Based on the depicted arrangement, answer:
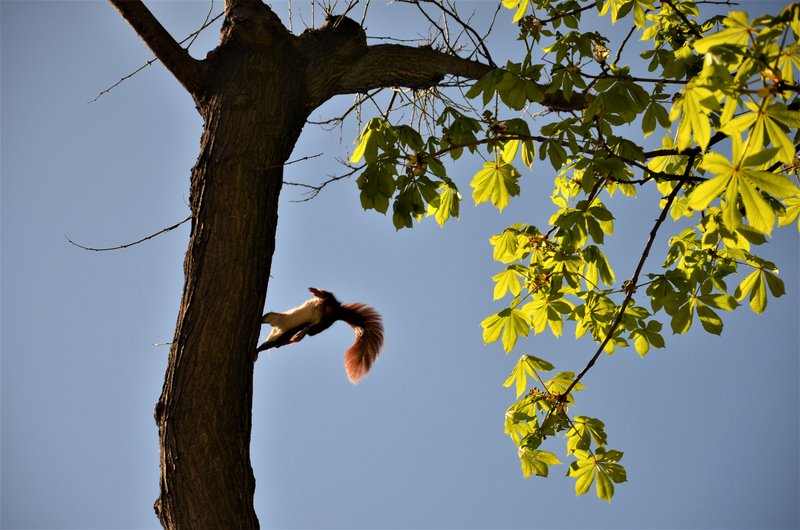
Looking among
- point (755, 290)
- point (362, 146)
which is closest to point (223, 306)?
point (362, 146)

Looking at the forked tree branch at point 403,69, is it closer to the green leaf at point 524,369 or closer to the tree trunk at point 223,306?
the tree trunk at point 223,306

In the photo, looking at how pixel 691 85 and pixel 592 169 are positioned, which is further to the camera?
pixel 592 169

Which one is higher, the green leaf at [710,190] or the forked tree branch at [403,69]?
the forked tree branch at [403,69]

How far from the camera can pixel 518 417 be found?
242 cm

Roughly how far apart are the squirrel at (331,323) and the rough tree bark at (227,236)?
148cm

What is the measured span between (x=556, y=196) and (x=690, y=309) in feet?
3.33

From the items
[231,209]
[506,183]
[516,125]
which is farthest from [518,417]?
[231,209]

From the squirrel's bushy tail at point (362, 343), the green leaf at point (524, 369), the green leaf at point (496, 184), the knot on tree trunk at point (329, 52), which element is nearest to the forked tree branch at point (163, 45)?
the knot on tree trunk at point (329, 52)

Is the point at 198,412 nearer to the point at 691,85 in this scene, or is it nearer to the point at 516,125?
the point at 516,125

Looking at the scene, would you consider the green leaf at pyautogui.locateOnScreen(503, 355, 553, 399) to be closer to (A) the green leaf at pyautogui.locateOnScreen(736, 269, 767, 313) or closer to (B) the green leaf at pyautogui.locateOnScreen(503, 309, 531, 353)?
(B) the green leaf at pyautogui.locateOnScreen(503, 309, 531, 353)

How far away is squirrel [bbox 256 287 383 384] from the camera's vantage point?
362 centimetres

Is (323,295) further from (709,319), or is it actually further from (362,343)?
(709,319)

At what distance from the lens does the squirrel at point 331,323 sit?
11.9ft

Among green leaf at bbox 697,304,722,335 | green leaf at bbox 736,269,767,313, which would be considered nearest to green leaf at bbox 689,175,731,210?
green leaf at bbox 697,304,722,335
